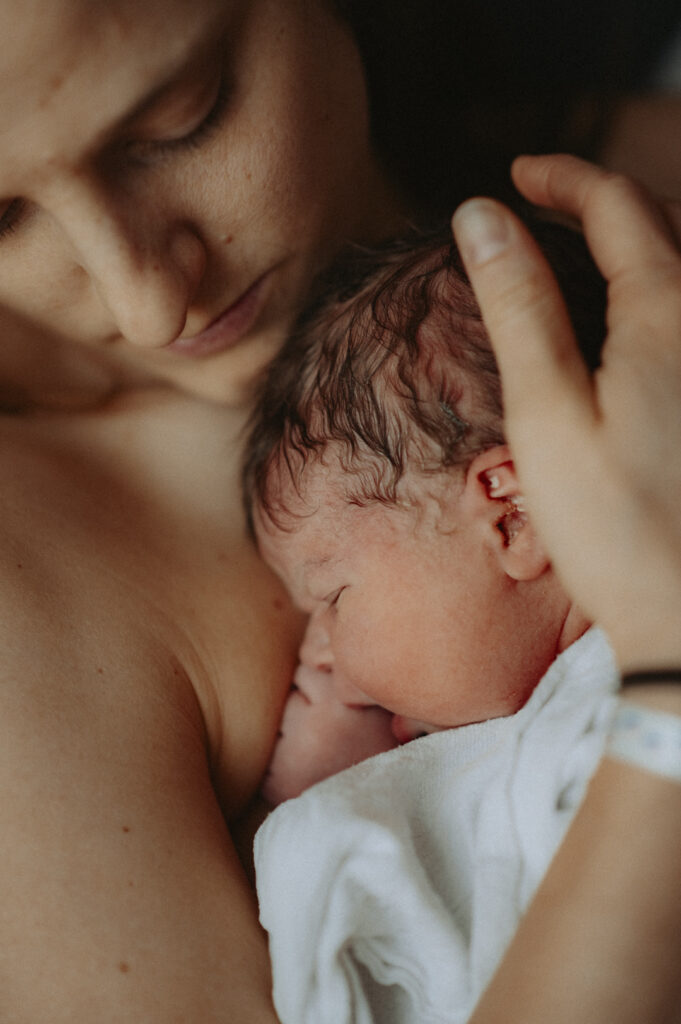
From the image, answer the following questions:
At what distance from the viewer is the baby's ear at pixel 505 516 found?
3.34 ft

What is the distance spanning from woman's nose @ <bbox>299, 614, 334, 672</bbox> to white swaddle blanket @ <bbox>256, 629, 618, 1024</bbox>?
179 millimetres

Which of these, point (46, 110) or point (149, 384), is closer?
point (46, 110)

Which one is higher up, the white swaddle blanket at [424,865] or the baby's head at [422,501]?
the baby's head at [422,501]

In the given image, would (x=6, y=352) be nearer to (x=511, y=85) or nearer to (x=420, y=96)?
(x=420, y=96)

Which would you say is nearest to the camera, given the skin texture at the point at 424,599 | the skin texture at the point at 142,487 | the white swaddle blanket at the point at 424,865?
the skin texture at the point at 142,487

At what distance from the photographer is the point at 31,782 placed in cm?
88

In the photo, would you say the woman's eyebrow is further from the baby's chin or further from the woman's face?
the baby's chin

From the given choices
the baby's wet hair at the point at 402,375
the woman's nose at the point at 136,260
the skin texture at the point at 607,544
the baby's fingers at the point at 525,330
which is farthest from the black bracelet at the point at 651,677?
the woman's nose at the point at 136,260

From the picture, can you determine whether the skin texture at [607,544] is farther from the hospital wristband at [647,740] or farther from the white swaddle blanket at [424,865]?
the white swaddle blanket at [424,865]

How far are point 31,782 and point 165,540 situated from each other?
43 cm

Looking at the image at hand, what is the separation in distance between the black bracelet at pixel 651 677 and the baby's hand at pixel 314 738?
0.56m

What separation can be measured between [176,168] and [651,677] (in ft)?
2.36

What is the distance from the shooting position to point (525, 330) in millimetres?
792

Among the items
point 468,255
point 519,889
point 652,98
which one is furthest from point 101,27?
point 652,98
